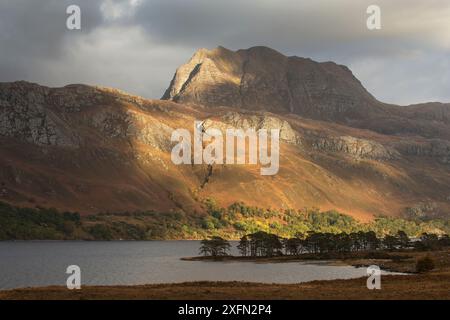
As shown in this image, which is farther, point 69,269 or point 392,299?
point 69,269

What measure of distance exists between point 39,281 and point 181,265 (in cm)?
6284

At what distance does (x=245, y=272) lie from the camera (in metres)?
168

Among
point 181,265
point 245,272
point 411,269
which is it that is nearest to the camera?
point 411,269
